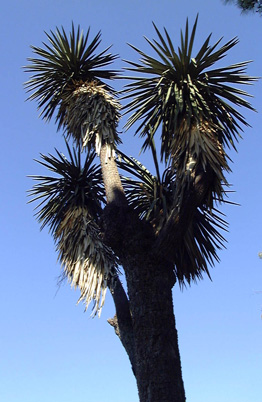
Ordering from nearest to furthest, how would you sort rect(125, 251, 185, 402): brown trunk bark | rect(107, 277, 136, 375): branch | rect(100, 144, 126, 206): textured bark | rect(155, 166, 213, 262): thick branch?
rect(125, 251, 185, 402): brown trunk bark → rect(155, 166, 213, 262): thick branch → rect(107, 277, 136, 375): branch → rect(100, 144, 126, 206): textured bark

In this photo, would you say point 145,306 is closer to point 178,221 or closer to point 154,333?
point 154,333

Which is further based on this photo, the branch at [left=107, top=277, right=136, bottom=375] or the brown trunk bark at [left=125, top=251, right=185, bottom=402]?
the branch at [left=107, top=277, right=136, bottom=375]

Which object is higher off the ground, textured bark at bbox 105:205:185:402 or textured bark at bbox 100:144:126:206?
textured bark at bbox 100:144:126:206

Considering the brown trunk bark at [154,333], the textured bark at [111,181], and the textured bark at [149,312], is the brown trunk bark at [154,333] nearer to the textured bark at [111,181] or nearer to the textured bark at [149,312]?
the textured bark at [149,312]

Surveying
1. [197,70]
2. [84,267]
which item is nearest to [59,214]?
[84,267]

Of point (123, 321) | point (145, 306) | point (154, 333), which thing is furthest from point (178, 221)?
point (123, 321)

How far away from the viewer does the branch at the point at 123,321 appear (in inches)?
289

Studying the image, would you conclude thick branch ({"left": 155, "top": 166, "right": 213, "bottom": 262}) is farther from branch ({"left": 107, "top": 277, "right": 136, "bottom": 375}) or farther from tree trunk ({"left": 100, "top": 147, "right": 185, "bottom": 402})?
branch ({"left": 107, "top": 277, "right": 136, "bottom": 375})

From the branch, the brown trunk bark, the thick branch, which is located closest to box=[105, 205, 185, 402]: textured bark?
the brown trunk bark

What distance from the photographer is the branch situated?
734cm

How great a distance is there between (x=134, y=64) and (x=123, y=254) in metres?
2.93

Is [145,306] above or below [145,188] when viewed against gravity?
below

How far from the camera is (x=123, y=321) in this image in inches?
295

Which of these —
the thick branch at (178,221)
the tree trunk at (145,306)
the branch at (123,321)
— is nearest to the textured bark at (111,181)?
the tree trunk at (145,306)
